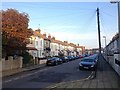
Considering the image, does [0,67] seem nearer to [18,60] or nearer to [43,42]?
[18,60]

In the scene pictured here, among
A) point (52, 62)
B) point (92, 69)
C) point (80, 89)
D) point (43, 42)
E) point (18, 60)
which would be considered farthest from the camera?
point (43, 42)

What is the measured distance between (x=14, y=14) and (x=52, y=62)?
1090 centimetres

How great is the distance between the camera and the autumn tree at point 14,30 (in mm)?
35562

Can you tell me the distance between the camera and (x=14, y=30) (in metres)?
35.7

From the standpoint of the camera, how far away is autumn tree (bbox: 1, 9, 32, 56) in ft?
117

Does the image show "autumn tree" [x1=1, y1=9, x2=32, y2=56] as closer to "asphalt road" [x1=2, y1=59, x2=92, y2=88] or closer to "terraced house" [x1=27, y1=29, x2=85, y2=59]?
"asphalt road" [x1=2, y1=59, x2=92, y2=88]

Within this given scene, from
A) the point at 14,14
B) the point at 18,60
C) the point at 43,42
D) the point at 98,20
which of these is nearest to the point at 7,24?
the point at 14,14

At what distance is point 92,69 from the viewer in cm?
3078

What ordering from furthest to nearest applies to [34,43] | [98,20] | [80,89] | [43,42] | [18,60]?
1. [43,42]
2. [34,43]
3. [98,20]
4. [18,60]
5. [80,89]

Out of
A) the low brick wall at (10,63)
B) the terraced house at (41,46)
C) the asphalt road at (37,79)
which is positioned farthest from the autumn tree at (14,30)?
the terraced house at (41,46)

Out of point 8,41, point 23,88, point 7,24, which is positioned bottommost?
point 23,88

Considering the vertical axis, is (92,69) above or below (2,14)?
below

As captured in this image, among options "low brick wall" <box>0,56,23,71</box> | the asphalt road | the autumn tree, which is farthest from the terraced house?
the asphalt road

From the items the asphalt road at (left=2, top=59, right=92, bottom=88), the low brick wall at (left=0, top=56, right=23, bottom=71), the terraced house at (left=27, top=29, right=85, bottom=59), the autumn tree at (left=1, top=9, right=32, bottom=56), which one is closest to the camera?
the asphalt road at (left=2, top=59, right=92, bottom=88)
